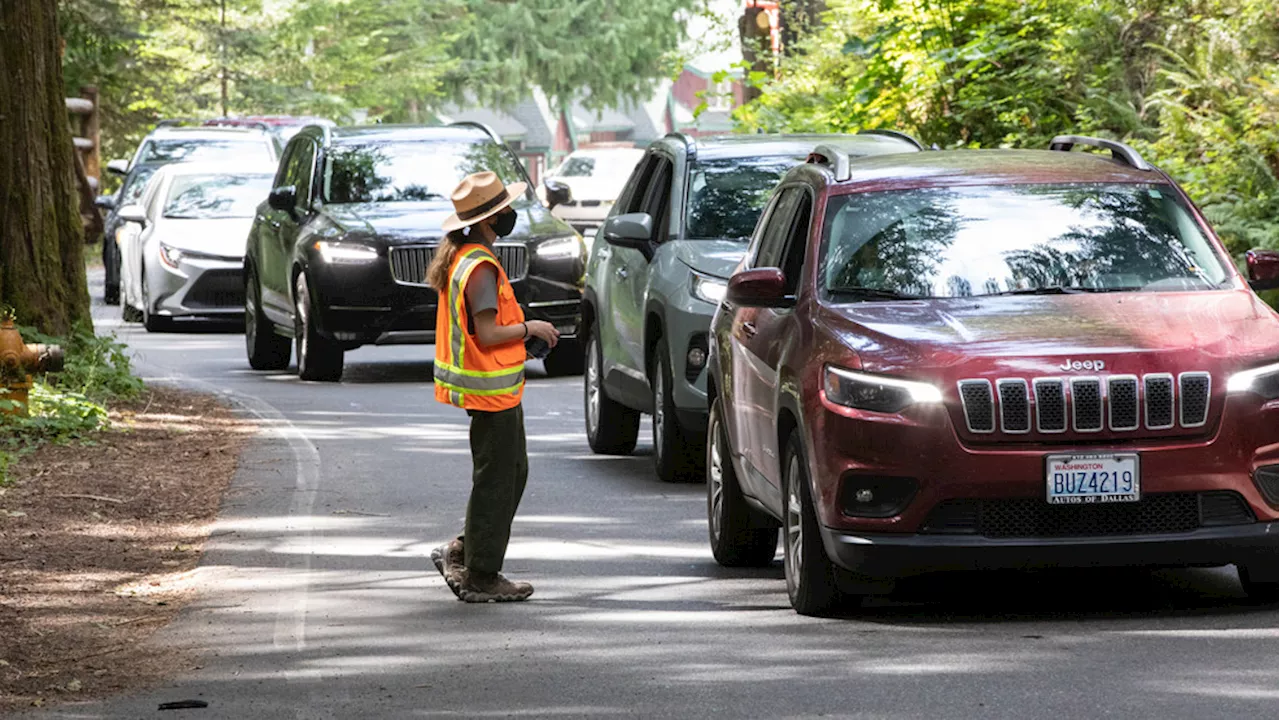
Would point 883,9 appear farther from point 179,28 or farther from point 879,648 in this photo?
point 179,28

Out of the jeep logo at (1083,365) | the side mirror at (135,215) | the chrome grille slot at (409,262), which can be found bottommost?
the side mirror at (135,215)

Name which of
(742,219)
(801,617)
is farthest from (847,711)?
(742,219)

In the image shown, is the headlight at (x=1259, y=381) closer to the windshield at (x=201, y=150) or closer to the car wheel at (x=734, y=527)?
the car wheel at (x=734, y=527)

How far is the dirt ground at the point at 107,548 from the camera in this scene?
28.2 feet

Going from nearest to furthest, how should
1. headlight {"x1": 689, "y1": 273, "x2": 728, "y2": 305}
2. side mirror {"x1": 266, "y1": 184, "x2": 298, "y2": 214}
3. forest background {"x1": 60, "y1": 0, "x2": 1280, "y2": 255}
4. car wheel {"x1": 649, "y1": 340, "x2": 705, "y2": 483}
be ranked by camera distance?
headlight {"x1": 689, "y1": 273, "x2": 728, "y2": 305}, car wheel {"x1": 649, "y1": 340, "x2": 705, "y2": 483}, forest background {"x1": 60, "y1": 0, "x2": 1280, "y2": 255}, side mirror {"x1": 266, "y1": 184, "x2": 298, "y2": 214}

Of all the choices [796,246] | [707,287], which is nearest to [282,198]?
[707,287]

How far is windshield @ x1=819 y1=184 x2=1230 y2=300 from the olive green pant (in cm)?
135

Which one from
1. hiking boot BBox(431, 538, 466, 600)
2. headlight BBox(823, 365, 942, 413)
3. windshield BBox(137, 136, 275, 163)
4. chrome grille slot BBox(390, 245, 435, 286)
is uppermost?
headlight BBox(823, 365, 942, 413)

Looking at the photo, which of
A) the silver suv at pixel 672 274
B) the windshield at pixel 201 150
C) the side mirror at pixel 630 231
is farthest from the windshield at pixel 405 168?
the windshield at pixel 201 150

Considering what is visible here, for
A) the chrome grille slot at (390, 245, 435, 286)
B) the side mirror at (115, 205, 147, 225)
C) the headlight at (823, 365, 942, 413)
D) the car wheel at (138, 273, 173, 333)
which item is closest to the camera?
the headlight at (823, 365, 942, 413)

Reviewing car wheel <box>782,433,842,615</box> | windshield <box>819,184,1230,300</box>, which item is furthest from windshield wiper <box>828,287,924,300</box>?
car wheel <box>782,433,842,615</box>

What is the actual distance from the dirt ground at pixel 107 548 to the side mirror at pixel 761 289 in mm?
2465

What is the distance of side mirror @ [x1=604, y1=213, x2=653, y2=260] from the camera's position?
13.5 meters

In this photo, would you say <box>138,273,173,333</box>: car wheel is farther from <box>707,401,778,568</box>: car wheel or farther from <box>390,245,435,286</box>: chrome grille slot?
<box>707,401,778,568</box>: car wheel
